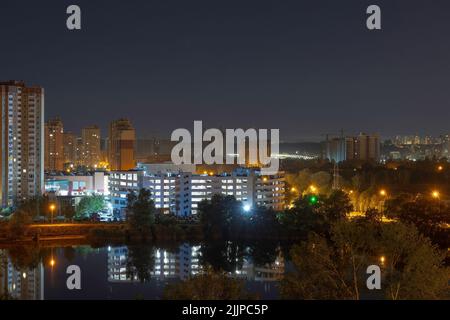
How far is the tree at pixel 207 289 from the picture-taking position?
3.19 metres

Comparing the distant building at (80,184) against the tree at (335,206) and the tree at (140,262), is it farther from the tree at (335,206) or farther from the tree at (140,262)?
the tree at (335,206)

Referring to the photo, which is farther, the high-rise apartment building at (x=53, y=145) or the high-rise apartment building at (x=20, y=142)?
the high-rise apartment building at (x=53, y=145)

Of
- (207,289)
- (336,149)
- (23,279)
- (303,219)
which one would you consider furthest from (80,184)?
(336,149)

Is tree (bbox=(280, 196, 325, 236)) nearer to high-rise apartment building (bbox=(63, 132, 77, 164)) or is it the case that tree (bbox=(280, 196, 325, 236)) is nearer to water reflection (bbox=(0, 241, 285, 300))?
water reflection (bbox=(0, 241, 285, 300))

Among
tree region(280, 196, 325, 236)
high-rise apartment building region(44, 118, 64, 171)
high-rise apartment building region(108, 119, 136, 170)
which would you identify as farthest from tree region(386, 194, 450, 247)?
high-rise apartment building region(44, 118, 64, 171)

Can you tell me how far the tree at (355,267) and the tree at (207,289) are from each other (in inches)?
13.3

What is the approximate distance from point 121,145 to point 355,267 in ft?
63.3

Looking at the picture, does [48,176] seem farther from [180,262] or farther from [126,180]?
[180,262]

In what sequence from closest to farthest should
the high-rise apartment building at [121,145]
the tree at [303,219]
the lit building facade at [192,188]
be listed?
the tree at [303,219]
the lit building facade at [192,188]
the high-rise apartment building at [121,145]

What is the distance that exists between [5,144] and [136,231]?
414 centimetres

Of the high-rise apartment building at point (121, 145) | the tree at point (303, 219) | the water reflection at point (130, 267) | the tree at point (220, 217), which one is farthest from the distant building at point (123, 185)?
the high-rise apartment building at point (121, 145)

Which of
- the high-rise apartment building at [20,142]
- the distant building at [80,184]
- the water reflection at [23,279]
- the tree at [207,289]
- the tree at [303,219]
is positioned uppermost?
the high-rise apartment building at [20,142]
